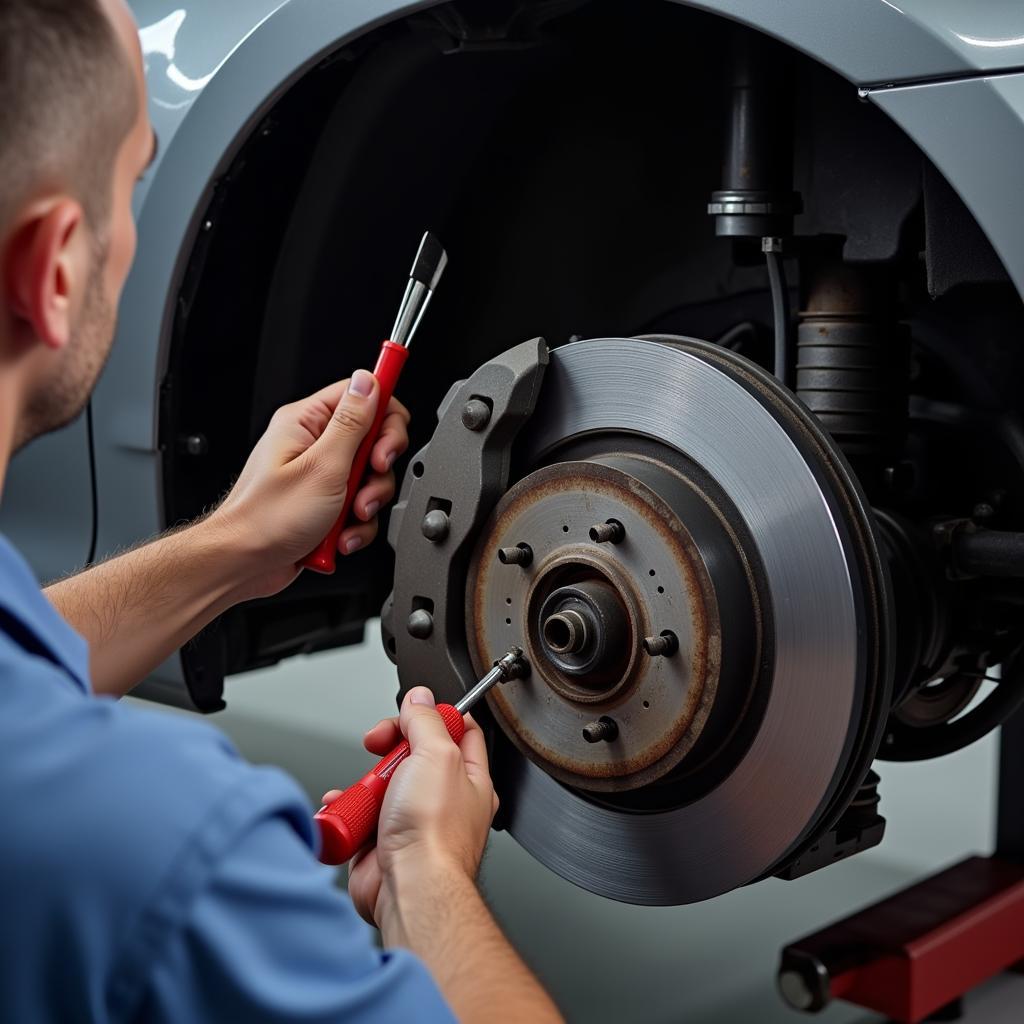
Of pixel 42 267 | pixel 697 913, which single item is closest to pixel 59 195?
pixel 42 267

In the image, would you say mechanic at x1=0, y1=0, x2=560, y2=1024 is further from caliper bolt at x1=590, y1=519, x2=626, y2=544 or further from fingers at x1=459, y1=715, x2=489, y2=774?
caliper bolt at x1=590, y1=519, x2=626, y2=544

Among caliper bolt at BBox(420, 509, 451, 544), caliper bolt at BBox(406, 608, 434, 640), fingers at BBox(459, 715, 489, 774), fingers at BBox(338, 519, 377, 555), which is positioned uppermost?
caliper bolt at BBox(420, 509, 451, 544)

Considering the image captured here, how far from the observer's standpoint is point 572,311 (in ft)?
4.45

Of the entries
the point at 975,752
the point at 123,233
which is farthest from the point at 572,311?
the point at 975,752

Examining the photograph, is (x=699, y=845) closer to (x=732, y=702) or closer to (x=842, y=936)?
(x=732, y=702)

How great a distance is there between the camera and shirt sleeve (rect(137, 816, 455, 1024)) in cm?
45

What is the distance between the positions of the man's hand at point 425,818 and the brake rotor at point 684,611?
0.12m

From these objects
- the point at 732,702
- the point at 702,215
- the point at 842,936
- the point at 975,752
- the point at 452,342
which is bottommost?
the point at 975,752

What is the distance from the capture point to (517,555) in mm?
924

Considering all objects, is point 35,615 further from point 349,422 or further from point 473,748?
point 349,422

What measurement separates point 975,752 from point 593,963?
3.67 ft

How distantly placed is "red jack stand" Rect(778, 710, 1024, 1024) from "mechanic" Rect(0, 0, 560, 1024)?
712 mm

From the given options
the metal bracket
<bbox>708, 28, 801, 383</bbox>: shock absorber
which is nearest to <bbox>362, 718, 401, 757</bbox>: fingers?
the metal bracket

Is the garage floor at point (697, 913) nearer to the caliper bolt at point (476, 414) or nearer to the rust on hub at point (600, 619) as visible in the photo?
the rust on hub at point (600, 619)
